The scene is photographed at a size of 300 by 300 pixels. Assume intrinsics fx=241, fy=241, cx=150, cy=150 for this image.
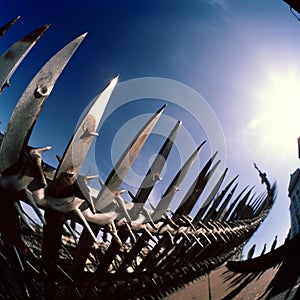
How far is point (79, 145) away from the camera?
1.54m

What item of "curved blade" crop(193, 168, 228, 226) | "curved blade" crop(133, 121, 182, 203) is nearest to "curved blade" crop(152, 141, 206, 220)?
"curved blade" crop(133, 121, 182, 203)

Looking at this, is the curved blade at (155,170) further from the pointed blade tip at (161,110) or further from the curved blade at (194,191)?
the curved blade at (194,191)

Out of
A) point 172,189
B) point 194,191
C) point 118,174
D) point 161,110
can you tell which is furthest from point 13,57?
point 194,191

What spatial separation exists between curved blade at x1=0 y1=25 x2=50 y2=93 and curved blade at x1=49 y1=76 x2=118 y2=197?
49cm

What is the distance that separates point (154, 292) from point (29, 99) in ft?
18.7

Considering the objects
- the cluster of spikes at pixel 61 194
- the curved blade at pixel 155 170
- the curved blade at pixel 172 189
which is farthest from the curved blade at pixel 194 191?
the curved blade at pixel 155 170

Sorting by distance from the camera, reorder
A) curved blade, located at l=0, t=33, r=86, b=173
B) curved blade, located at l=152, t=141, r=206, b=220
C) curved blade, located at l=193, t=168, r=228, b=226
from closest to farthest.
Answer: curved blade, located at l=0, t=33, r=86, b=173 < curved blade, located at l=152, t=141, r=206, b=220 < curved blade, located at l=193, t=168, r=228, b=226

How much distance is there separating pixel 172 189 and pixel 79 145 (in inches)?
57.5

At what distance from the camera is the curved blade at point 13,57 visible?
143 cm

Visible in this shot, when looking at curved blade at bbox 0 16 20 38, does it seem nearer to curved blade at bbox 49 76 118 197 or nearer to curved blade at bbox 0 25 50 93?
curved blade at bbox 0 25 50 93

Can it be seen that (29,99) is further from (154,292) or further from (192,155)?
(154,292)

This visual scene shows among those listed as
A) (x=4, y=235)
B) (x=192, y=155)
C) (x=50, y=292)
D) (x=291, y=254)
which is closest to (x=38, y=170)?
(x=4, y=235)

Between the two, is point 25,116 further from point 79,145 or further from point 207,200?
point 207,200

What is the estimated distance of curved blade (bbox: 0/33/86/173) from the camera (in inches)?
55.8
